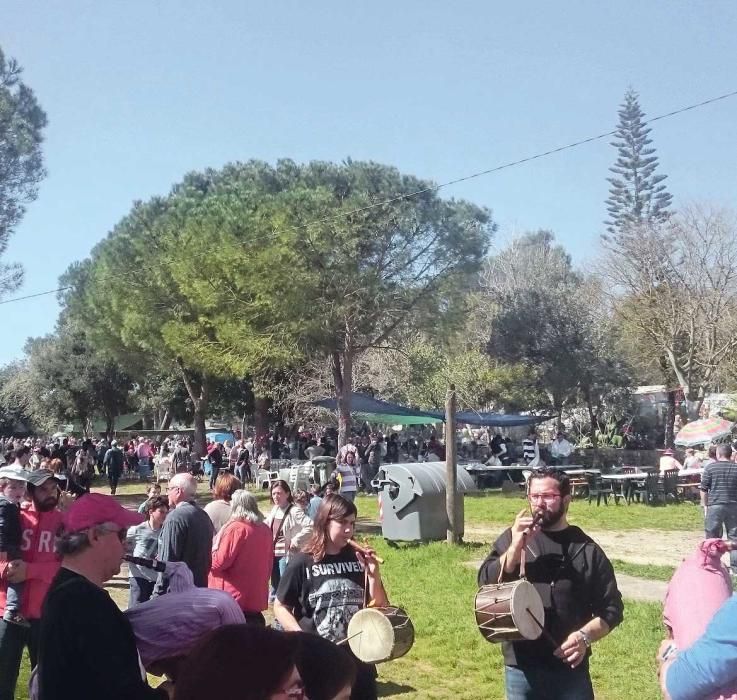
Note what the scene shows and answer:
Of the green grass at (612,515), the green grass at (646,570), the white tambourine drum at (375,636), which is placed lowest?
the green grass at (612,515)

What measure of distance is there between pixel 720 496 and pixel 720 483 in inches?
6.9

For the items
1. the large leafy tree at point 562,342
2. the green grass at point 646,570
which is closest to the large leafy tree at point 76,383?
the large leafy tree at point 562,342

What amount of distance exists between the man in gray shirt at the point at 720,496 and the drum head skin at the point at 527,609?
8724mm

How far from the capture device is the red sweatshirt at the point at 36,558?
15.7 ft

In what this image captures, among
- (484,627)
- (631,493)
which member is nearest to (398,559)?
(484,627)

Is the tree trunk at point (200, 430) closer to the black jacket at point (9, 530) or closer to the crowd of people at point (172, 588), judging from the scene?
the crowd of people at point (172, 588)

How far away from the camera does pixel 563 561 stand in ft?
12.1

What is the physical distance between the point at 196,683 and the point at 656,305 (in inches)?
1294

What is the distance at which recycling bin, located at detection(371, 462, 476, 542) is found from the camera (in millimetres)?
13289

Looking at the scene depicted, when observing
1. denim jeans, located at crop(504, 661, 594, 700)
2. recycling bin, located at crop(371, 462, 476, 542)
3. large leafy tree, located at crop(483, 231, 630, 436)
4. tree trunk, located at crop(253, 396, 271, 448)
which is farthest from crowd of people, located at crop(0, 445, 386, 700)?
large leafy tree, located at crop(483, 231, 630, 436)

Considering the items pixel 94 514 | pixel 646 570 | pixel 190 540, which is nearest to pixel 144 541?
pixel 190 540

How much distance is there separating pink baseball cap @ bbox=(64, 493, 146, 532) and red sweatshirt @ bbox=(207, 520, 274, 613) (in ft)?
8.75

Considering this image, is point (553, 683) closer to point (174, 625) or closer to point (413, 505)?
point (174, 625)

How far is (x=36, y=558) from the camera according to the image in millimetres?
4930
